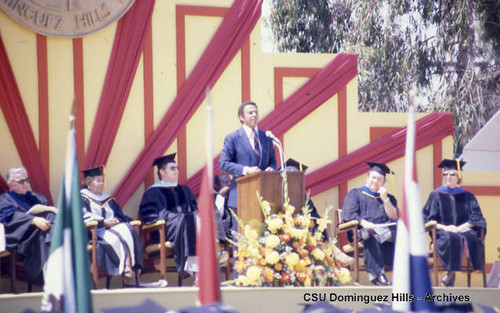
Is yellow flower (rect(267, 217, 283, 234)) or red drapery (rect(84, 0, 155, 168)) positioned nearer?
yellow flower (rect(267, 217, 283, 234))

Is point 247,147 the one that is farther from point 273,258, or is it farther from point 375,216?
point 375,216

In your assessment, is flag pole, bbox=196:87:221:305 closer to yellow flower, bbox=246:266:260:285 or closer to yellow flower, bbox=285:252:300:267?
yellow flower, bbox=246:266:260:285

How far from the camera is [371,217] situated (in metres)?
8.46

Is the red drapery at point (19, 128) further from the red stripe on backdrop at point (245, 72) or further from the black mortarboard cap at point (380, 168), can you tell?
the black mortarboard cap at point (380, 168)

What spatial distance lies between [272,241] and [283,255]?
16cm

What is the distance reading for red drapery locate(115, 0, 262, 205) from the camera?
8.53 m

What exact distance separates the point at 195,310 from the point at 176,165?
5073mm

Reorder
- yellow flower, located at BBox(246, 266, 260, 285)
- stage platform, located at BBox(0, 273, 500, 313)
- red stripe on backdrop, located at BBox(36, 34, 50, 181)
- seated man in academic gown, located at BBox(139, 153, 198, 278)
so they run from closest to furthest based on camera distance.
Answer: stage platform, located at BBox(0, 273, 500, 313), yellow flower, located at BBox(246, 266, 260, 285), seated man in academic gown, located at BBox(139, 153, 198, 278), red stripe on backdrop, located at BBox(36, 34, 50, 181)

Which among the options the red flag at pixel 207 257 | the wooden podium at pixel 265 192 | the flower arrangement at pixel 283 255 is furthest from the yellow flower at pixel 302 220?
the red flag at pixel 207 257

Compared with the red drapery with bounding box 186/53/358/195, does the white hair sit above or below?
below

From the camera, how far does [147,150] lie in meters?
8.58

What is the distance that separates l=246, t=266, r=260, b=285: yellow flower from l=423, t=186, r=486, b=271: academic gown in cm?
257

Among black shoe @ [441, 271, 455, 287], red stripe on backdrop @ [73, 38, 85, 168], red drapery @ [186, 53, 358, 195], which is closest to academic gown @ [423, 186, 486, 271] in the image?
black shoe @ [441, 271, 455, 287]

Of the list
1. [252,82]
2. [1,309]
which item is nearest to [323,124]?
[252,82]
